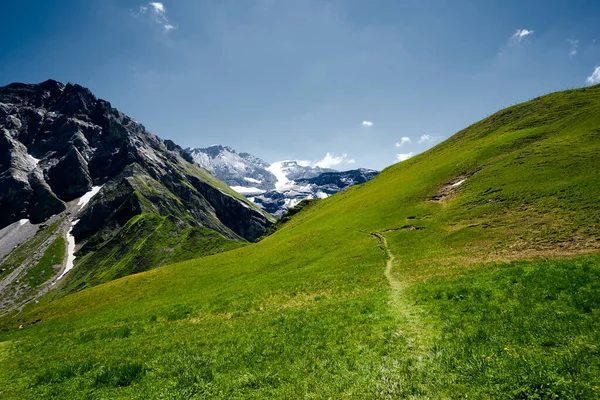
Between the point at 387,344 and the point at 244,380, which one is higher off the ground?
the point at 244,380

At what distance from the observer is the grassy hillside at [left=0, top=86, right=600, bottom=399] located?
42.4ft

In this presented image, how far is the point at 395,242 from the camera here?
1877 inches

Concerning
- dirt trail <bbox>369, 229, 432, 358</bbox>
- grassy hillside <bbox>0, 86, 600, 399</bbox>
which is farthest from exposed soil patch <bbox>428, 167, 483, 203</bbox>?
dirt trail <bbox>369, 229, 432, 358</bbox>

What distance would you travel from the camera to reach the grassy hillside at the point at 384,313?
12.9 meters

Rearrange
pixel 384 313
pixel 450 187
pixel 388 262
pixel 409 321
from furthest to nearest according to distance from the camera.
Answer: pixel 450 187, pixel 388 262, pixel 384 313, pixel 409 321

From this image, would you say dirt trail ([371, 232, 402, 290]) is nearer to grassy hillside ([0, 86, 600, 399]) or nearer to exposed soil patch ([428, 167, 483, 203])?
grassy hillside ([0, 86, 600, 399])

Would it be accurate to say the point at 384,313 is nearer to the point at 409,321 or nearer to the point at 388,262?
the point at 409,321

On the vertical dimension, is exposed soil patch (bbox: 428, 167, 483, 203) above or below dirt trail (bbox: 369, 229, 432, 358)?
above

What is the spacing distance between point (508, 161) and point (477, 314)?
2106 inches

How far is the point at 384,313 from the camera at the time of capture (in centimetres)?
2172

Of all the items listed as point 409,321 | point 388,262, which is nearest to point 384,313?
point 409,321

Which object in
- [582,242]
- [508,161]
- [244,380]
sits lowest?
[582,242]

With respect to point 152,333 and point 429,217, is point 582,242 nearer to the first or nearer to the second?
point 429,217

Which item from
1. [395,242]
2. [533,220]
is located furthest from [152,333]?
[533,220]
